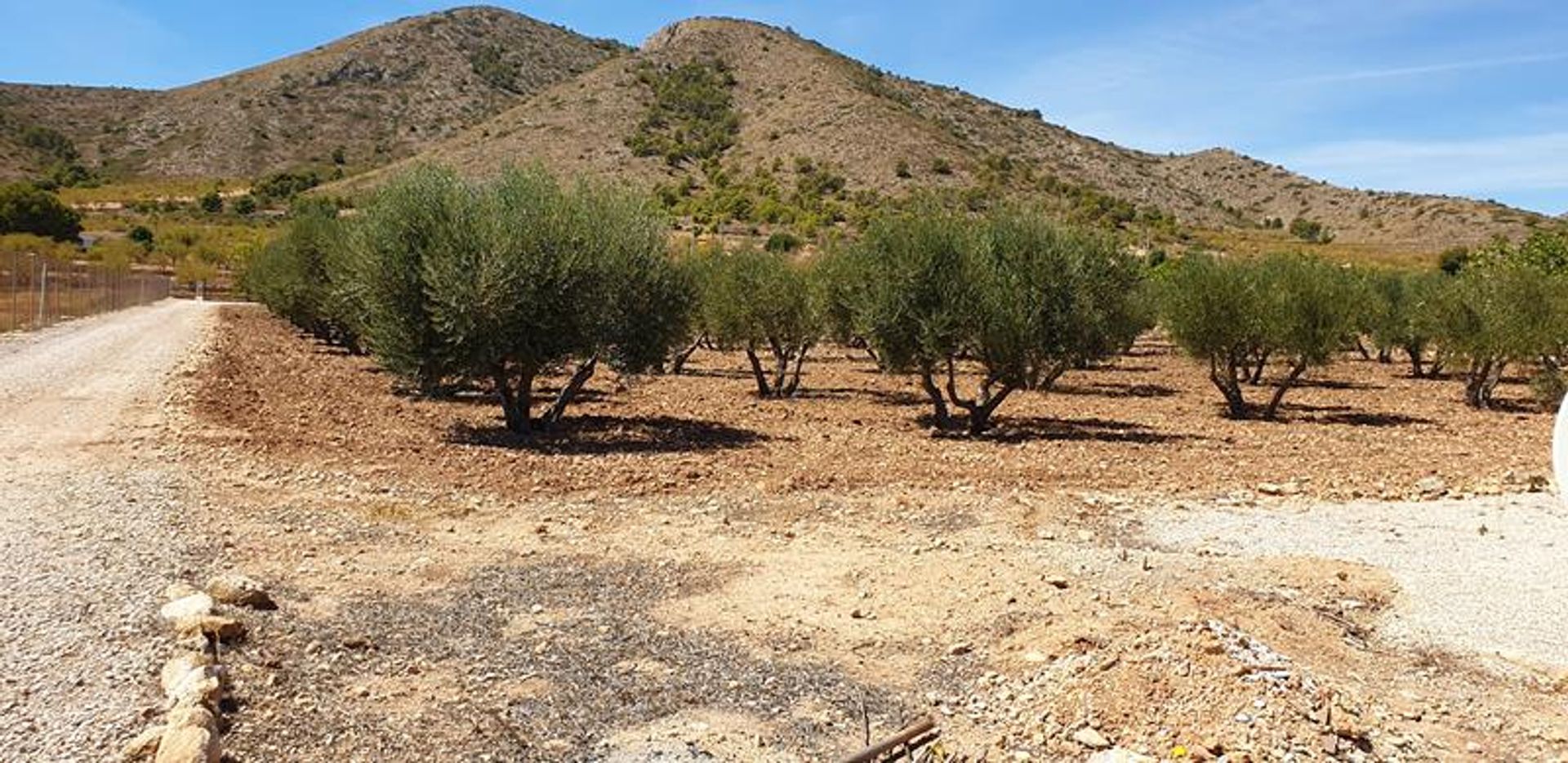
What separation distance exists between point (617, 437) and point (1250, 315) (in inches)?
630

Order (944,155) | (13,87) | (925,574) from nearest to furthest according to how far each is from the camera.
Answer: (925,574) < (944,155) < (13,87)

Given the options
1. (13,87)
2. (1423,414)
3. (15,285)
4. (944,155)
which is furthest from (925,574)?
(13,87)

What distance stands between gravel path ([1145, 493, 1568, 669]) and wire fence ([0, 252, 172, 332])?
4073 centimetres

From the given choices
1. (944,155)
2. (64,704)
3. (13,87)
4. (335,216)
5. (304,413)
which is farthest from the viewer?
(13,87)

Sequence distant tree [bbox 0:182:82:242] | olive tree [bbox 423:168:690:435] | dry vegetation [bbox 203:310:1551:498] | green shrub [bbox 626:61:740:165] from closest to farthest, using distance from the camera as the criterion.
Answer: dry vegetation [bbox 203:310:1551:498] → olive tree [bbox 423:168:690:435] → distant tree [bbox 0:182:82:242] → green shrub [bbox 626:61:740:165]

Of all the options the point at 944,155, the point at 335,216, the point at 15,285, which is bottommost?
the point at 15,285

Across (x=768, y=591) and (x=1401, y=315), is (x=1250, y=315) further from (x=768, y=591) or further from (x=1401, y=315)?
(x=768, y=591)

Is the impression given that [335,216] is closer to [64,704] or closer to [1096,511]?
[1096,511]

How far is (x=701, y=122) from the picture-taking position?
322 feet

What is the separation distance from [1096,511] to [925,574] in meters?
4.73

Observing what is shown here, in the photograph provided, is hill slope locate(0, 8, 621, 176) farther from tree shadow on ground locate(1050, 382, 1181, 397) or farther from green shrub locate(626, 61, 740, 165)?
tree shadow on ground locate(1050, 382, 1181, 397)

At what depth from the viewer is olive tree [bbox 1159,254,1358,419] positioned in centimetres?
2761

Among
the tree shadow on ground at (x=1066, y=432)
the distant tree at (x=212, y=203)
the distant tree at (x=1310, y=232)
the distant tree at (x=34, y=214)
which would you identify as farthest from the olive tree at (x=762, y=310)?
the distant tree at (x=212, y=203)

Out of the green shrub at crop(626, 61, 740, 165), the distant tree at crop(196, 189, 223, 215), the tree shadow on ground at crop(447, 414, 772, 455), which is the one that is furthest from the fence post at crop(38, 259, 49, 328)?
the distant tree at crop(196, 189, 223, 215)
